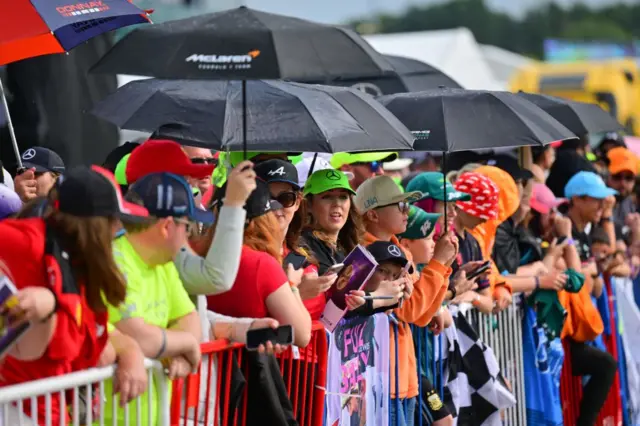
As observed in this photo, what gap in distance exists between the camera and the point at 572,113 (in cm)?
989

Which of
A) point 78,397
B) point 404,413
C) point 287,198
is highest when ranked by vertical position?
point 287,198

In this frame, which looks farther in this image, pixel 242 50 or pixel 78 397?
pixel 242 50

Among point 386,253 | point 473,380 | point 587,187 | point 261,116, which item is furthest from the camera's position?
point 587,187

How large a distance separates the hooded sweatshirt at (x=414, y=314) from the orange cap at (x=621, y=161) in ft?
A: 21.5

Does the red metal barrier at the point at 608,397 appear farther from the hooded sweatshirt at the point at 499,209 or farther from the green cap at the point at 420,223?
the green cap at the point at 420,223

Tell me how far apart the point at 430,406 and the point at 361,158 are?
8.53ft

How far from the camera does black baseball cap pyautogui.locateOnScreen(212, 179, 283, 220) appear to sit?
215 inches

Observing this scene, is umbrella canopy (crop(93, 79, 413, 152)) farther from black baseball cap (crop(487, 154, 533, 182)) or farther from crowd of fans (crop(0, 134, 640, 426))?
black baseball cap (crop(487, 154, 533, 182))

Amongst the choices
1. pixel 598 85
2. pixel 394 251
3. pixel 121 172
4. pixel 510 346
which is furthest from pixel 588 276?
pixel 598 85

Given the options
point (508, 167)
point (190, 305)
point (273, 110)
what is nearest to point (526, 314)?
point (508, 167)

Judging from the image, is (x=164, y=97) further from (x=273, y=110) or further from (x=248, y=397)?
(x=248, y=397)

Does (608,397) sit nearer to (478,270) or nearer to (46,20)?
(478,270)

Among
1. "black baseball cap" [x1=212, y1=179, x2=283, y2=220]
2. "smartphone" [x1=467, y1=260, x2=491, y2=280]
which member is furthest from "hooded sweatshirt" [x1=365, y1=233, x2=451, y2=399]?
"black baseball cap" [x1=212, y1=179, x2=283, y2=220]

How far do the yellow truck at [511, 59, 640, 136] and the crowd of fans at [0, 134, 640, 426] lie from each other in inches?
806
